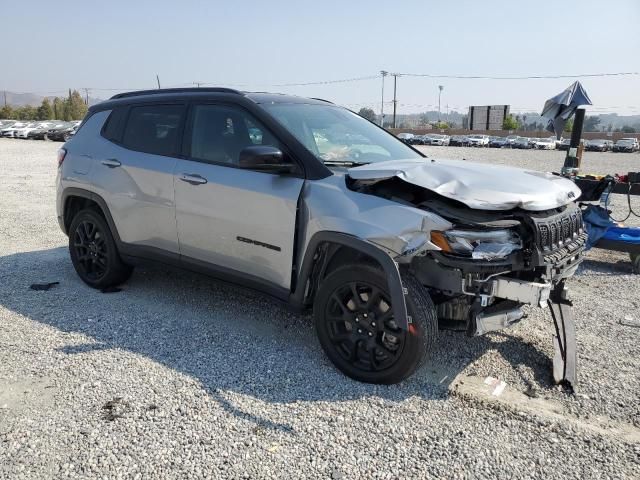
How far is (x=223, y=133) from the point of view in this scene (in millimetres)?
4500

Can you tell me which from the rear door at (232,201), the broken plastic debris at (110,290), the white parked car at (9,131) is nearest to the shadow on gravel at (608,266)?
the rear door at (232,201)

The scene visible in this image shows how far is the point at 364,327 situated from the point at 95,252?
316 centimetres

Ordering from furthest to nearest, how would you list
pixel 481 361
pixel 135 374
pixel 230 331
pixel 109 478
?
pixel 230 331, pixel 481 361, pixel 135 374, pixel 109 478

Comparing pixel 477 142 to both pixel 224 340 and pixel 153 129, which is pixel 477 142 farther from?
pixel 224 340

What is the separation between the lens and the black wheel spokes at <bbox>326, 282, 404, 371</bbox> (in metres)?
3.56

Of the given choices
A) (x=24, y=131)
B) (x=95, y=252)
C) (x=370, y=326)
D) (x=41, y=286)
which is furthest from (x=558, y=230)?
(x=24, y=131)

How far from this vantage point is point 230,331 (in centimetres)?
451

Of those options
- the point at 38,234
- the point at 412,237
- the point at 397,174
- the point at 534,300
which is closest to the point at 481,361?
the point at 534,300

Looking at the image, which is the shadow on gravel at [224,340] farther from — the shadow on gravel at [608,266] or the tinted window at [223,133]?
the shadow on gravel at [608,266]

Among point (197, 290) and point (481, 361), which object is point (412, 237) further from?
point (197, 290)

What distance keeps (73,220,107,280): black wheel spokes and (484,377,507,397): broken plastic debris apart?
146 inches

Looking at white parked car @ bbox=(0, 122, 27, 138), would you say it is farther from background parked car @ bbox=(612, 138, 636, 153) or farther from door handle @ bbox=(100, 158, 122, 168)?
background parked car @ bbox=(612, 138, 636, 153)

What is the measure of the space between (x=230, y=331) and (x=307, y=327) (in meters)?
0.63

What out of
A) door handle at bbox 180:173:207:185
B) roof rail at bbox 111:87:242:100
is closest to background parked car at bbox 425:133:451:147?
roof rail at bbox 111:87:242:100
